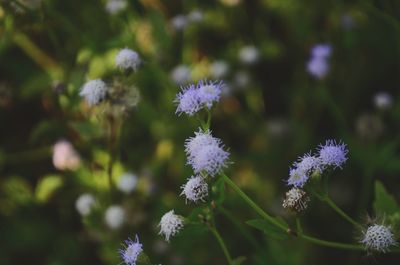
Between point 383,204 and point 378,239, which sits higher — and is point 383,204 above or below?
above

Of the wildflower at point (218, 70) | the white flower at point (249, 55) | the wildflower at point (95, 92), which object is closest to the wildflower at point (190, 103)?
the wildflower at point (95, 92)

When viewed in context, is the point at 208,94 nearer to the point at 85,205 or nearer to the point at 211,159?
the point at 211,159

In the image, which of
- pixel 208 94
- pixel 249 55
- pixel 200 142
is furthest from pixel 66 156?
pixel 200 142

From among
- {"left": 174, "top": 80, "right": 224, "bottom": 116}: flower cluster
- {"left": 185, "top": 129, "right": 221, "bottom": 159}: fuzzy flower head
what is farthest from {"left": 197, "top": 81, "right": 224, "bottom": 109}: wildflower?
{"left": 185, "top": 129, "right": 221, "bottom": 159}: fuzzy flower head

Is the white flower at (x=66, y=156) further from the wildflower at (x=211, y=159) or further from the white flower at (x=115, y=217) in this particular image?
the wildflower at (x=211, y=159)

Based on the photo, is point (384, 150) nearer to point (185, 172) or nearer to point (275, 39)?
point (185, 172)
